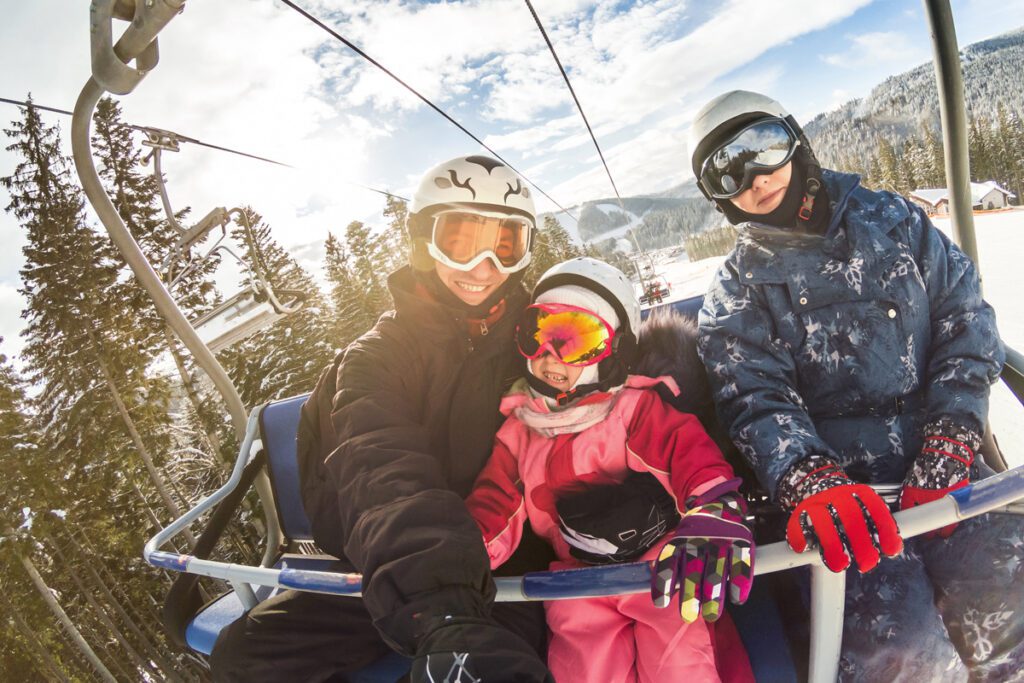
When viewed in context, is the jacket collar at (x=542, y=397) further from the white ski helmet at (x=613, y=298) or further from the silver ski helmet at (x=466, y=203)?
the silver ski helmet at (x=466, y=203)

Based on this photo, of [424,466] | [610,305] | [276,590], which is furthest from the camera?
[276,590]

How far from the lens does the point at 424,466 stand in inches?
65.9

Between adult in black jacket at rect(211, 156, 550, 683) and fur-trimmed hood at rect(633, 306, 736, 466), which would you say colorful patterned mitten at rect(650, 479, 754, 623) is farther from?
fur-trimmed hood at rect(633, 306, 736, 466)

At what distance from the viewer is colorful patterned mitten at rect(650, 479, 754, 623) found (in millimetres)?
1352

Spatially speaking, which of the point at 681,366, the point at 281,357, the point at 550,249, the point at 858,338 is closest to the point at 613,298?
the point at 681,366

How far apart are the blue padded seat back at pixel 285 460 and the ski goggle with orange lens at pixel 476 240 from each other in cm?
149

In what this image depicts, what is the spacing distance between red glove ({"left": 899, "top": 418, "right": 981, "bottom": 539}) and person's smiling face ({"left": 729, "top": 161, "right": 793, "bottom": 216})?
938 millimetres

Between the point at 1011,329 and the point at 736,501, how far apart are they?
23.1 ft

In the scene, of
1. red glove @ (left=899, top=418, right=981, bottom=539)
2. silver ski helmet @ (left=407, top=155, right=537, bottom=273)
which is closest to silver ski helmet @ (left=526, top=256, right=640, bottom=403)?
silver ski helmet @ (left=407, top=155, right=537, bottom=273)

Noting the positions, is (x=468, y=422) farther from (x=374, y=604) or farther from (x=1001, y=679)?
(x=1001, y=679)

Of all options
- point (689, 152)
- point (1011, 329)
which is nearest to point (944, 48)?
point (689, 152)

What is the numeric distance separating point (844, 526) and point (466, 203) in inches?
72.1

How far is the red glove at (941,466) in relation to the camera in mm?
1696

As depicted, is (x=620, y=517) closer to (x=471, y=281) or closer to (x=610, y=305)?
(x=610, y=305)
